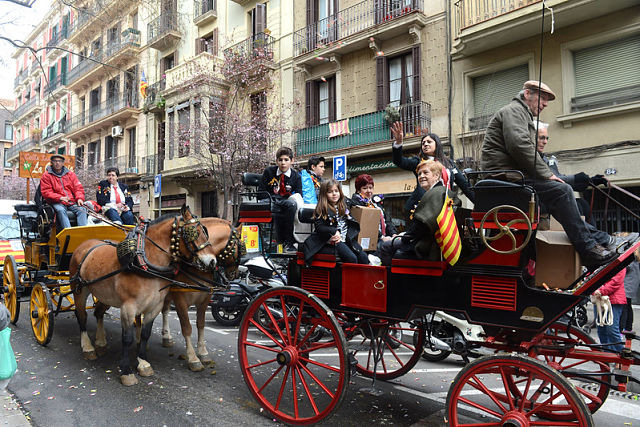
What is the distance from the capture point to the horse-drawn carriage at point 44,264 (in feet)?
19.8

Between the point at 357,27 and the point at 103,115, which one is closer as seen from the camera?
the point at 357,27

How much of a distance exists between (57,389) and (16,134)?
5285cm

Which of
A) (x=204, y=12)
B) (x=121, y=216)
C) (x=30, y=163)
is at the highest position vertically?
(x=204, y=12)

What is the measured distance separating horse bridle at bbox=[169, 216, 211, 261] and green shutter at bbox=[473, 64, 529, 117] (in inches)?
392

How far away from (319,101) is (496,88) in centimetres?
703

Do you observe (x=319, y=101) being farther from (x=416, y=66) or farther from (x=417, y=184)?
(x=417, y=184)

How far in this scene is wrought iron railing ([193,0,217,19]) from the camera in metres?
21.0

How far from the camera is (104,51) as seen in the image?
88.1 feet

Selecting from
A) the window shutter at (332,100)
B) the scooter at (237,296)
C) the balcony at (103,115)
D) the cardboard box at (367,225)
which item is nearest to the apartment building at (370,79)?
the window shutter at (332,100)

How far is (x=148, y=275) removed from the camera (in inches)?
190

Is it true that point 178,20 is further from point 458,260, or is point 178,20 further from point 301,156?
point 458,260

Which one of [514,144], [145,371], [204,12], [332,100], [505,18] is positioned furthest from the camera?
[204,12]

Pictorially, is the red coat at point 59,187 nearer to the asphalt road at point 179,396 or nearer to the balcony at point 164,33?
the asphalt road at point 179,396

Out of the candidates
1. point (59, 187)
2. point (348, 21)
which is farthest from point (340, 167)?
point (348, 21)
